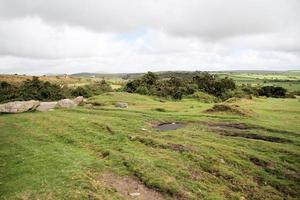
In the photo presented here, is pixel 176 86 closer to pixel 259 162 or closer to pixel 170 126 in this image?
pixel 170 126

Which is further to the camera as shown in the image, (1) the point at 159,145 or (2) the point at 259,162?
(1) the point at 159,145

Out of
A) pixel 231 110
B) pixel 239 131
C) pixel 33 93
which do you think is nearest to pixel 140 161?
pixel 239 131

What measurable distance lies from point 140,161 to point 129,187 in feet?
10.3

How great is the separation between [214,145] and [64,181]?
12252mm

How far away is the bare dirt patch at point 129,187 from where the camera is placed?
1603cm

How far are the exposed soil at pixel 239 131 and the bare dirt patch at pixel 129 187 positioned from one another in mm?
14615

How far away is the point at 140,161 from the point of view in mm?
19922

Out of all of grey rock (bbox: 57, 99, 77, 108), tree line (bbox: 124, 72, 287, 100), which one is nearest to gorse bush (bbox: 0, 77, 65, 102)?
grey rock (bbox: 57, 99, 77, 108)

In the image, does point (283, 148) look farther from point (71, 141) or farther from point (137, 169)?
point (71, 141)

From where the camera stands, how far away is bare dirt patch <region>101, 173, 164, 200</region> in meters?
16.0

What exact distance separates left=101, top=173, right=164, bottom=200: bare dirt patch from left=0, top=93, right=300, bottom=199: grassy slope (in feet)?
1.40

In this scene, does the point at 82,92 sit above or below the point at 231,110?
below

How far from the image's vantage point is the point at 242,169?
2027 cm

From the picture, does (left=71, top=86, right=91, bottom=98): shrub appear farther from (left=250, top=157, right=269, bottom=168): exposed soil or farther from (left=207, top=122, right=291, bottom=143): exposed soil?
(left=250, top=157, right=269, bottom=168): exposed soil
